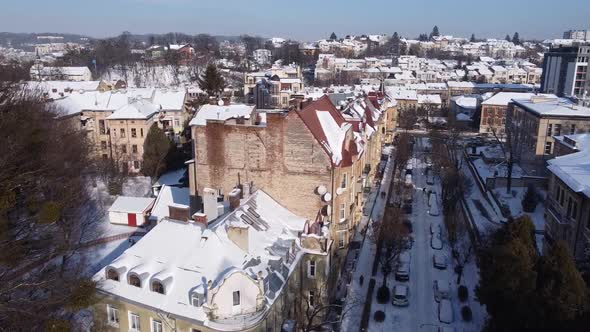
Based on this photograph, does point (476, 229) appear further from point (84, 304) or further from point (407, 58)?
point (407, 58)

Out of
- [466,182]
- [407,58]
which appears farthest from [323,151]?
[407,58]

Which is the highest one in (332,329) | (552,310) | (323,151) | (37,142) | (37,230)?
(37,142)

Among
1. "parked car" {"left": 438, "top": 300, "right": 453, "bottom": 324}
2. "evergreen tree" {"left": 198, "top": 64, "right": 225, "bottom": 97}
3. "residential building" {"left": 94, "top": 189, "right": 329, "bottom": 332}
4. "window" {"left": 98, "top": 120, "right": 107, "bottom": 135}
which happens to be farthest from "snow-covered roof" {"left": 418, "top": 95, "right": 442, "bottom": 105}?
"residential building" {"left": 94, "top": 189, "right": 329, "bottom": 332}

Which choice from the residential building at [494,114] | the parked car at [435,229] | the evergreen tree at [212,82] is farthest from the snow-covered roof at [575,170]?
the residential building at [494,114]

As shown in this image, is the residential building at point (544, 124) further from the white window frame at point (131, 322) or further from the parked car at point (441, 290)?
the white window frame at point (131, 322)

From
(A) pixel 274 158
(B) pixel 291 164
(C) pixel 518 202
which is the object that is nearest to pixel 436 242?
(C) pixel 518 202

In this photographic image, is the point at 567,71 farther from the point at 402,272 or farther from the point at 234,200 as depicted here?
the point at 234,200

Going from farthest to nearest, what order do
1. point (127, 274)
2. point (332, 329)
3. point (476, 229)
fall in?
point (476, 229) < point (332, 329) < point (127, 274)
